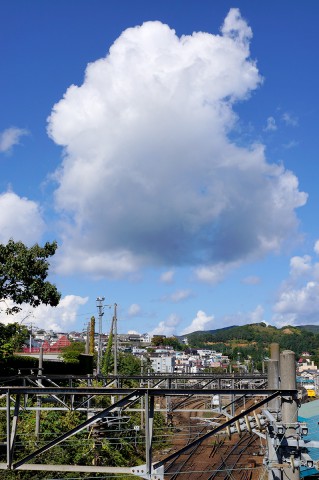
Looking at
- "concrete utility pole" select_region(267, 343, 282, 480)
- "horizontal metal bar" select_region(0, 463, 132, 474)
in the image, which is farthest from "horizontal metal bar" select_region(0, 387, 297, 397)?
"horizontal metal bar" select_region(0, 463, 132, 474)

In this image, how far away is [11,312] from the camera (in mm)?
23844

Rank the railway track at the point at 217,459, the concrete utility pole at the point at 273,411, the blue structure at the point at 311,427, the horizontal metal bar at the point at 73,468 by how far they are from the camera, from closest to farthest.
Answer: the horizontal metal bar at the point at 73,468 < the concrete utility pole at the point at 273,411 < the blue structure at the point at 311,427 < the railway track at the point at 217,459

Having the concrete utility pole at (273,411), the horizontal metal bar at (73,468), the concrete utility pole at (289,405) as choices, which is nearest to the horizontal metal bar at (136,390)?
the concrete utility pole at (289,405)

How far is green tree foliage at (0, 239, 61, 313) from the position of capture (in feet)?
78.1

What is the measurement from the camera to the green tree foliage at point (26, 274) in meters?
23.8

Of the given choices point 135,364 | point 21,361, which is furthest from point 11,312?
point 135,364

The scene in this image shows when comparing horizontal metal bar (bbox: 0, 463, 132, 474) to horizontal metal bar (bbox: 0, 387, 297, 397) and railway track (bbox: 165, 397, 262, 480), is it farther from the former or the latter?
railway track (bbox: 165, 397, 262, 480)

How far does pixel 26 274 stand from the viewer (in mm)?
24266

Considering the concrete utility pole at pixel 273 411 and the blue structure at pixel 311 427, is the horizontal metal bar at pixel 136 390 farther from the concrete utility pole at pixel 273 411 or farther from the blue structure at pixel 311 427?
the blue structure at pixel 311 427

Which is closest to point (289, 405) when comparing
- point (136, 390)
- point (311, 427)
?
point (136, 390)

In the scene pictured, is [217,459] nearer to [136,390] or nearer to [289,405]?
[289,405]

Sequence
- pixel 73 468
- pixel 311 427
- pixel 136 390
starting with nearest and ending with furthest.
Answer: pixel 136 390 < pixel 73 468 < pixel 311 427

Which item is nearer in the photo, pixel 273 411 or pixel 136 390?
pixel 136 390

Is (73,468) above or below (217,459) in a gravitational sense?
above
